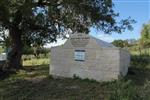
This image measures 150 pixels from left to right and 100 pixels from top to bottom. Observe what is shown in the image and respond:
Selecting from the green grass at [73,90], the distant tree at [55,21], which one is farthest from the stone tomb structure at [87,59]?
the distant tree at [55,21]

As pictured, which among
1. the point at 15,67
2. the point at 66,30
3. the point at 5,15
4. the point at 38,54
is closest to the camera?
the point at 5,15

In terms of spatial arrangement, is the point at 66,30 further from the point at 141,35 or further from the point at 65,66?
the point at 141,35

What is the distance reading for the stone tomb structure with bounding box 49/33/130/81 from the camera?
492 inches

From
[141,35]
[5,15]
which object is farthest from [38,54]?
[5,15]

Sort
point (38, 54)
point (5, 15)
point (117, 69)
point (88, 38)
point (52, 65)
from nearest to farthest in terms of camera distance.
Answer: point (117, 69) < point (88, 38) < point (52, 65) < point (5, 15) < point (38, 54)

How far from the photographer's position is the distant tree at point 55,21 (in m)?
17.5

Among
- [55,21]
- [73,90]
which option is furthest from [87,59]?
[55,21]

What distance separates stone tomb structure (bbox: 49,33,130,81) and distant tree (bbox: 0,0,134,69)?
3.60 m

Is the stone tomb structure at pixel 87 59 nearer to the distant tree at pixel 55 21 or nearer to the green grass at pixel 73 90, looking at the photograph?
the green grass at pixel 73 90

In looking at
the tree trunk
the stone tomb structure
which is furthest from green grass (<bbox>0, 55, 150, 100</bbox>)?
the tree trunk

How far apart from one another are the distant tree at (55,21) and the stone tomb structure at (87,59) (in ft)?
11.8

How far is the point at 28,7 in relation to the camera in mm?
15133

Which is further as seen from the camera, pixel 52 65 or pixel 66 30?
pixel 66 30

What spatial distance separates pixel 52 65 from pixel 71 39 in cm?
166
